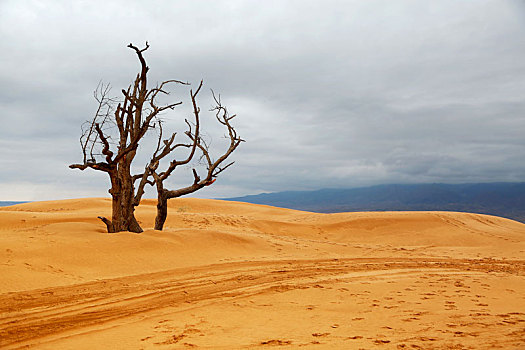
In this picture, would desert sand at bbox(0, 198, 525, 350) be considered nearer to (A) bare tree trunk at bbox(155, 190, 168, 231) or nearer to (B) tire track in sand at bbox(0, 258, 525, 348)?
(B) tire track in sand at bbox(0, 258, 525, 348)

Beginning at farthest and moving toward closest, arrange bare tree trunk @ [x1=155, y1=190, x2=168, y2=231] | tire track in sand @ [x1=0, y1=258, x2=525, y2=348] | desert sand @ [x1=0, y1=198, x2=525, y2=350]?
bare tree trunk @ [x1=155, y1=190, x2=168, y2=231], tire track in sand @ [x1=0, y1=258, x2=525, y2=348], desert sand @ [x1=0, y1=198, x2=525, y2=350]

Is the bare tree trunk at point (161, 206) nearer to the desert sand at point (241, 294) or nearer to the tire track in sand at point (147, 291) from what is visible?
the desert sand at point (241, 294)

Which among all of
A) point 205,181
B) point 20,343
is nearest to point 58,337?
point 20,343

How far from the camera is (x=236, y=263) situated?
1106 centimetres

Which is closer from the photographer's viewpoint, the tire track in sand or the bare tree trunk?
the tire track in sand

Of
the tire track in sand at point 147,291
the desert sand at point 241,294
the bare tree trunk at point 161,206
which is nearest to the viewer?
the desert sand at point 241,294

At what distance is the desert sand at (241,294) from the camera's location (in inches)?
200

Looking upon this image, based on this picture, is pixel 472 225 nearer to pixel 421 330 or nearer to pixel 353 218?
pixel 353 218

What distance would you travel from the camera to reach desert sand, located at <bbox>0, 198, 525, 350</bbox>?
16.7 ft

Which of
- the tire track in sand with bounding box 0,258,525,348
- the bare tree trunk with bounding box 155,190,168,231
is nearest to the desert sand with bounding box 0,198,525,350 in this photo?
the tire track in sand with bounding box 0,258,525,348

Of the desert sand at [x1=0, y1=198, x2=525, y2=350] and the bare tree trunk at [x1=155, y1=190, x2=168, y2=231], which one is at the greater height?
the bare tree trunk at [x1=155, y1=190, x2=168, y2=231]

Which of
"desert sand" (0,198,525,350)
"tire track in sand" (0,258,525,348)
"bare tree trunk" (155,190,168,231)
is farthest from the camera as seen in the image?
"bare tree trunk" (155,190,168,231)

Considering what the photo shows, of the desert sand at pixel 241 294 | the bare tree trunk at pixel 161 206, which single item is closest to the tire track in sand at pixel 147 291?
the desert sand at pixel 241 294

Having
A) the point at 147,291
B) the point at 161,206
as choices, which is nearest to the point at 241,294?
the point at 147,291
